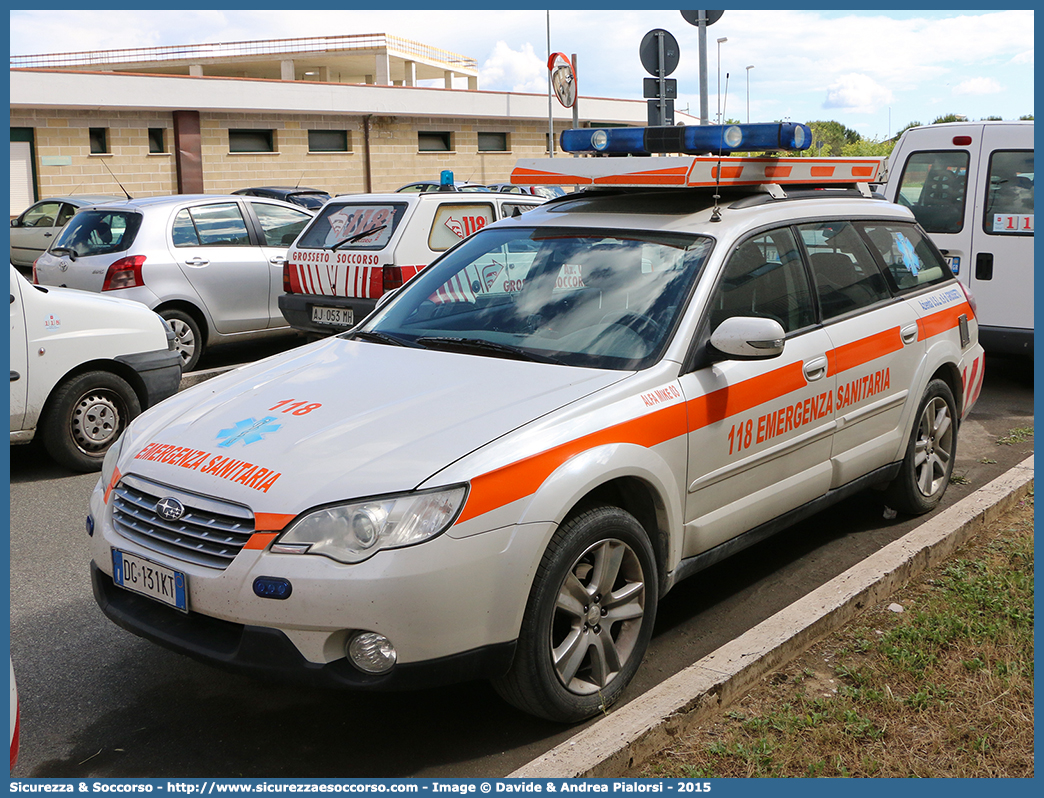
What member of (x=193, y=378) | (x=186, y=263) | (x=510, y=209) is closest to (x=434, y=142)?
(x=510, y=209)

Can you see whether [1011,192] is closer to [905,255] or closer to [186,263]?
[905,255]

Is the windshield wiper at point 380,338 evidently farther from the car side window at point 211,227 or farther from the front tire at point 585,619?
the car side window at point 211,227

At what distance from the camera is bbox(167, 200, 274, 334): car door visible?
9602 millimetres

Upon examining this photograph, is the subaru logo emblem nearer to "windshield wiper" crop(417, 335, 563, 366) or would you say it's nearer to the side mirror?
"windshield wiper" crop(417, 335, 563, 366)

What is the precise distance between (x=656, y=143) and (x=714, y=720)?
102 inches

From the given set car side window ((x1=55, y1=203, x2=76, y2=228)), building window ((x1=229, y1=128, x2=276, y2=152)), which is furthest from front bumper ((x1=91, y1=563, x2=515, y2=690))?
building window ((x1=229, y1=128, x2=276, y2=152))

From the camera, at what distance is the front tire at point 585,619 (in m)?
3.25

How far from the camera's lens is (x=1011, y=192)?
8.65 meters

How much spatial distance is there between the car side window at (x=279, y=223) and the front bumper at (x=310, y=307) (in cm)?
94

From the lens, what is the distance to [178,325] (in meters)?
9.52

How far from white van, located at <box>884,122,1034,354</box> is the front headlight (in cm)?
703

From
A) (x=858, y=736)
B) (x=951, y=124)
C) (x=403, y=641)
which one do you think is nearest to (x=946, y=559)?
(x=858, y=736)

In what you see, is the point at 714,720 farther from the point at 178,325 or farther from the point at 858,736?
the point at 178,325

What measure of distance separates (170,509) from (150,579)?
0.79ft
